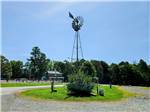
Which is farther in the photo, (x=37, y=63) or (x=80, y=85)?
(x=37, y=63)

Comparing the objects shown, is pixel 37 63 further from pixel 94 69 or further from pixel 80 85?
pixel 80 85

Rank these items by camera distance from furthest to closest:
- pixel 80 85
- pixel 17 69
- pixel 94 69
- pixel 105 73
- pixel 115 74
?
1. pixel 105 73
2. pixel 17 69
3. pixel 115 74
4. pixel 94 69
5. pixel 80 85

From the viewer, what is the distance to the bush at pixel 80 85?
30688mm

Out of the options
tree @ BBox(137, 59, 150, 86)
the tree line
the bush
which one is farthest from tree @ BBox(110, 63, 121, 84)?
the bush

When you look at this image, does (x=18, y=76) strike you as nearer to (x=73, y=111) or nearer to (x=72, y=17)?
(x=72, y=17)

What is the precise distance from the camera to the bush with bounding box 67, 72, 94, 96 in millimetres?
30688

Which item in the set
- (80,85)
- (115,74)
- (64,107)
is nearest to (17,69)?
(115,74)

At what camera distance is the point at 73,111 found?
1750 centimetres

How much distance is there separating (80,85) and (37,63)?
94.0 metres

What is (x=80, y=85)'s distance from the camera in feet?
102

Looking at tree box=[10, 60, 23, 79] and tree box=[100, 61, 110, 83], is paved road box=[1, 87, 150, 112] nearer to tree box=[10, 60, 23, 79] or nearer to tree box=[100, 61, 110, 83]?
tree box=[10, 60, 23, 79]

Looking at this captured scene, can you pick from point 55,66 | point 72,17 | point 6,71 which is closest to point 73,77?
point 72,17

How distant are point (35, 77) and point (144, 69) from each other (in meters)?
42.5

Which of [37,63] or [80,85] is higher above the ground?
[37,63]
